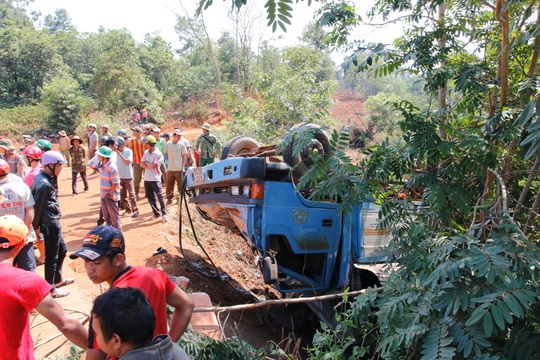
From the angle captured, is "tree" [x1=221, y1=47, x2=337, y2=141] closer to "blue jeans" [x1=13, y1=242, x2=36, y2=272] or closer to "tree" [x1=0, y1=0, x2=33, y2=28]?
"blue jeans" [x1=13, y1=242, x2=36, y2=272]

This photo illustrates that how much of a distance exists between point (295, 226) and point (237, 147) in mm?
2054

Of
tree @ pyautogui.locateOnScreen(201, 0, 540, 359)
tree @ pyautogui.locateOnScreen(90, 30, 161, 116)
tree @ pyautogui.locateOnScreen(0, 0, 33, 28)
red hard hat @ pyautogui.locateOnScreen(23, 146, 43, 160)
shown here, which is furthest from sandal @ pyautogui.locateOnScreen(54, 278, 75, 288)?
tree @ pyautogui.locateOnScreen(0, 0, 33, 28)

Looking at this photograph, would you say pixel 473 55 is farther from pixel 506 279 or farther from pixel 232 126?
pixel 232 126

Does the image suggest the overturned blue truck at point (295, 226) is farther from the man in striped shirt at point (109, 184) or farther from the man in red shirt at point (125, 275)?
the man in red shirt at point (125, 275)

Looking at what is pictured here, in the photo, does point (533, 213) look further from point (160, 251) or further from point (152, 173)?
point (152, 173)

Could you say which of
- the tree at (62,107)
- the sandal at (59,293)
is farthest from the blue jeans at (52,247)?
the tree at (62,107)

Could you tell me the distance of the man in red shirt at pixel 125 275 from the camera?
2054 millimetres

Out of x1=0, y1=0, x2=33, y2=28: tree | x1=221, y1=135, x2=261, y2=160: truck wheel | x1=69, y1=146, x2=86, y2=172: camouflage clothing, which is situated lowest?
x1=69, y1=146, x2=86, y2=172: camouflage clothing

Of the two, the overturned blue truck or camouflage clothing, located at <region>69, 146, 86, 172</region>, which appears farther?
camouflage clothing, located at <region>69, 146, 86, 172</region>

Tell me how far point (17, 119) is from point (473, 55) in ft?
87.6

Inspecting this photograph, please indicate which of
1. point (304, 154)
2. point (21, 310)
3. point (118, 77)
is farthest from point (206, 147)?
point (118, 77)

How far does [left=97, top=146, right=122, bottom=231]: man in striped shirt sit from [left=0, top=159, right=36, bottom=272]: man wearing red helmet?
6.55 feet

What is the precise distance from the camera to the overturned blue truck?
4539 mm

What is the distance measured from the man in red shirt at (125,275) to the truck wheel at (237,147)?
13.0 ft
